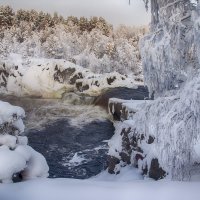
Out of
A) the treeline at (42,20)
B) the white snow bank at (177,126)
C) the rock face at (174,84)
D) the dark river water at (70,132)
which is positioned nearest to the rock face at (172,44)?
the rock face at (174,84)

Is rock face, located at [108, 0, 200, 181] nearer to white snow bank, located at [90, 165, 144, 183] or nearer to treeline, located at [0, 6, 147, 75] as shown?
white snow bank, located at [90, 165, 144, 183]

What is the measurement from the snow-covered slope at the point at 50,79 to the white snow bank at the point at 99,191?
25.0m

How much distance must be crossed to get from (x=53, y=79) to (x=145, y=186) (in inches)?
1072

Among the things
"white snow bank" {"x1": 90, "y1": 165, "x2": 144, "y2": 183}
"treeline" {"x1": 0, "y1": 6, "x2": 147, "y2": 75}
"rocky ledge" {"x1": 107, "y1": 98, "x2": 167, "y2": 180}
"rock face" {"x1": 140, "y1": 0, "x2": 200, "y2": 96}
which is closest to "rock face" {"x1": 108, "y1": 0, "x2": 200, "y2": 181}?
"rock face" {"x1": 140, "y1": 0, "x2": 200, "y2": 96}

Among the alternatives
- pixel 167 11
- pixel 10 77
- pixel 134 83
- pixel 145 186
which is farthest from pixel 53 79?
pixel 145 186

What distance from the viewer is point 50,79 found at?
31109 millimetres

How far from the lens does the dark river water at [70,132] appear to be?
52.2ft

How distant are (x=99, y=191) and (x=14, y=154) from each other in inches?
71.6

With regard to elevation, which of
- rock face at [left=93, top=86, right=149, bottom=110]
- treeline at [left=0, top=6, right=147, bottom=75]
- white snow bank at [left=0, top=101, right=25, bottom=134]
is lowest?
rock face at [left=93, top=86, right=149, bottom=110]

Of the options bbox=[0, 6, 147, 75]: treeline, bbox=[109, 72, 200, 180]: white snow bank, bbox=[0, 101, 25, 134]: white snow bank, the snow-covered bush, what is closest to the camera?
the snow-covered bush

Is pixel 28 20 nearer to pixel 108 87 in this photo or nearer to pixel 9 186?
pixel 108 87

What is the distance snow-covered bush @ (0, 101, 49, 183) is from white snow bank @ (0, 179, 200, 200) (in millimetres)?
857

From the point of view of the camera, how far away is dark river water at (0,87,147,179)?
1590 cm

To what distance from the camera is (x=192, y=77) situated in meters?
5.89
